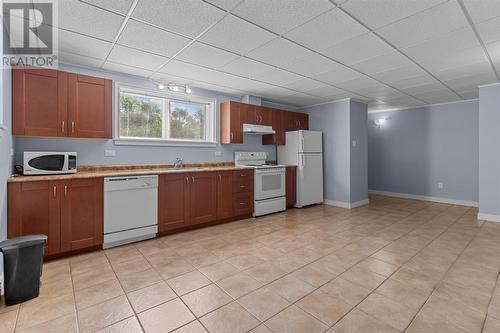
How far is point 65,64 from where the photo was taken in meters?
3.37

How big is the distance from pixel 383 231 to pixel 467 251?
101cm

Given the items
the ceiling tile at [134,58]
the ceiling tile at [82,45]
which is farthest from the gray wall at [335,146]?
the ceiling tile at [82,45]

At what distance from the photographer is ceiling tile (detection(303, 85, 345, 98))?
4.60 m

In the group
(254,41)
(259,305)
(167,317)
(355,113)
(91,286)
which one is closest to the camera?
(167,317)

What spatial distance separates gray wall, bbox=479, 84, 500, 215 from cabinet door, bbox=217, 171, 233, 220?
15.3 ft

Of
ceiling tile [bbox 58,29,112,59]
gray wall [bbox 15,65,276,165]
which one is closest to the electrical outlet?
gray wall [bbox 15,65,276,165]

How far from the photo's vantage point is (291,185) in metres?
5.41

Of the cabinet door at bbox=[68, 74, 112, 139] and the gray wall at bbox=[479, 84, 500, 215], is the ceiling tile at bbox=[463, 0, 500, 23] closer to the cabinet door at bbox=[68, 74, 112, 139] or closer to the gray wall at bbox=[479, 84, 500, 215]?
the gray wall at bbox=[479, 84, 500, 215]

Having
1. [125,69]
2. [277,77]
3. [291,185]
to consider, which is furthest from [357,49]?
[125,69]

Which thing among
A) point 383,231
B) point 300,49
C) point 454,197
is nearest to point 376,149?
point 454,197

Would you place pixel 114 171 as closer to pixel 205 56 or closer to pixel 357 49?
pixel 205 56

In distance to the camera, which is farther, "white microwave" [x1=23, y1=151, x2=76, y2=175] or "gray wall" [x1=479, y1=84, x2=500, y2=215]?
"gray wall" [x1=479, y1=84, x2=500, y2=215]

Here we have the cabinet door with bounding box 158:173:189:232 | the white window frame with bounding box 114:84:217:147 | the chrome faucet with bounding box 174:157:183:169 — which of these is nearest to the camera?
the cabinet door with bounding box 158:173:189:232

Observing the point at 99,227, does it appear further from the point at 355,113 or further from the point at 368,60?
the point at 355,113
